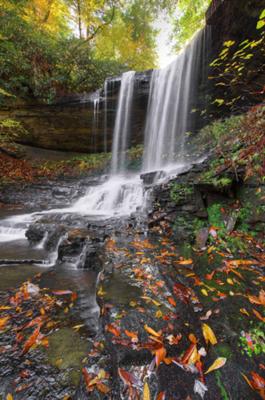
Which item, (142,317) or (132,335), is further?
(142,317)

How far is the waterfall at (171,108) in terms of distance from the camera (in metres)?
9.12

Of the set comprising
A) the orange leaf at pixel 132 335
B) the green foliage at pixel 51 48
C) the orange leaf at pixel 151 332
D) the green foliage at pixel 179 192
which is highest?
the green foliage at pixel 51 48

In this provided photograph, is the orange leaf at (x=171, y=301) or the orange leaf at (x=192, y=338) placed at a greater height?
the orange leaf at (x=171, y=301)

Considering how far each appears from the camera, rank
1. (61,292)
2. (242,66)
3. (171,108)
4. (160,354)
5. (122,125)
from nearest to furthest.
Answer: (160,354)
(61,292)
(242,66)
(171,108)
(122,125)

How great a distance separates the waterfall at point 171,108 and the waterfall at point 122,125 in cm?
119

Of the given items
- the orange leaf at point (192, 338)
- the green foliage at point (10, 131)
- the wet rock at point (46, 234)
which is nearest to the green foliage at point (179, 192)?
the wet rock at point (46, 234)

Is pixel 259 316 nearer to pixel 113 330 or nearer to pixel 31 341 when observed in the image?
pixel 113 330

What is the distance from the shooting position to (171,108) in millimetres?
10422

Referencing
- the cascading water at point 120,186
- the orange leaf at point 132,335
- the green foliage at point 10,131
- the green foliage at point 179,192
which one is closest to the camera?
the orange leaf at point 132,335

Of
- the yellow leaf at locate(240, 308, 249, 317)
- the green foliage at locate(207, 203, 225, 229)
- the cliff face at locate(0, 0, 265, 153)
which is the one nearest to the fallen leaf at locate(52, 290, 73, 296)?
the yellow leaf at locate(240, 308, 249, 317)

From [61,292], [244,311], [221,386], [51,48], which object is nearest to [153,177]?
[61,292]

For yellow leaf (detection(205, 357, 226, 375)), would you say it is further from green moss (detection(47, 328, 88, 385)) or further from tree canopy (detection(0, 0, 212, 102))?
tree canopy (detection(0, 0, 212, 102))

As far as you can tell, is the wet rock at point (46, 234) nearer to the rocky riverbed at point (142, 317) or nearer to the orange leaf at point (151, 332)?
the rocky riverbed at point (142, 317)

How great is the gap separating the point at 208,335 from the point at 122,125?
11702 mm
